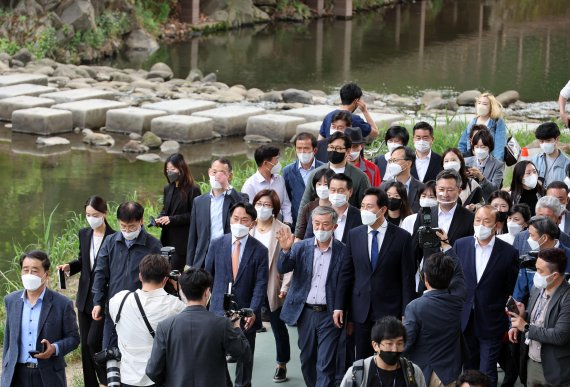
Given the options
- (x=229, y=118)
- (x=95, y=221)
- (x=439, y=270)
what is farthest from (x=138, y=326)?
(x=229, y=118)

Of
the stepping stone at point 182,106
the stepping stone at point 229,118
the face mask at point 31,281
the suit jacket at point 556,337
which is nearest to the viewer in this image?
the suit jacket at point 556,337

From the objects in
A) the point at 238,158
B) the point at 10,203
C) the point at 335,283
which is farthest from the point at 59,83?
the point at 335,283

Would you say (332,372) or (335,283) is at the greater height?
(335,283)

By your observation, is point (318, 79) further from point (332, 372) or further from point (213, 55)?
point (332, 372)

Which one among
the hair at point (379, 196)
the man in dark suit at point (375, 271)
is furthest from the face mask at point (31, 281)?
the hair at point (379, 196)

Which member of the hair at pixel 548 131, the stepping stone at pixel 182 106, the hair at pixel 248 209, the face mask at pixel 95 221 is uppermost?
the hair at pixel 548 131

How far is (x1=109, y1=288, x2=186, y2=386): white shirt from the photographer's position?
729cm

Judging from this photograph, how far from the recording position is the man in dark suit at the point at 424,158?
10461 mm

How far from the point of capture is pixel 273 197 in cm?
895

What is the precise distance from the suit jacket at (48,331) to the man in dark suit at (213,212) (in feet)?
6.02

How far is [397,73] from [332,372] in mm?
24500

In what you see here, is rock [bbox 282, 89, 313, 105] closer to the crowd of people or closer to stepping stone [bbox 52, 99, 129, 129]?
stepping stone [bbox 52, 99, 129, 129]

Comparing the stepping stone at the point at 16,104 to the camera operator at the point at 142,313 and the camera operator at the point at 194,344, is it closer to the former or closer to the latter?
the camera operator at the point at 142,313

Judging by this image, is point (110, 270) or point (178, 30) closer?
point (110, 270)
